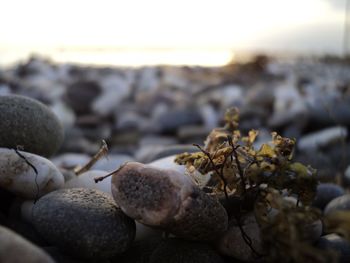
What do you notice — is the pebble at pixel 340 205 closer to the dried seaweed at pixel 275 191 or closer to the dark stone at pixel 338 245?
the dark stone at pixel 338 245

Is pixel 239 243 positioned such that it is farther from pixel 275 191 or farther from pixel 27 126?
pixel 27 126

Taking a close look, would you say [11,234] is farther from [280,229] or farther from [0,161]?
[280,229]

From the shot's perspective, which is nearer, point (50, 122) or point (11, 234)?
point (11, 234)

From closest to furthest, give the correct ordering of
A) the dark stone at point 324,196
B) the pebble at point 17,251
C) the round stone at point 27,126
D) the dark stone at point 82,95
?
the pebble at point 17,251 < the round stone at point 27,126 < the dark stone at point 324,196 < the dark stone at point 82,95

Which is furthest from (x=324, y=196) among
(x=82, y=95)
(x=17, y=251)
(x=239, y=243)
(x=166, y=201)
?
(x=82, y=95)

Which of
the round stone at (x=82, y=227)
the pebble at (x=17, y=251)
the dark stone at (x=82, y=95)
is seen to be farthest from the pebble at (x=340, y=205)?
the dark stone at (x=82, y=95)

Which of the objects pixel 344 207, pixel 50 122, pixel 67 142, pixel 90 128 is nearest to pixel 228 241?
pixel 344 207
